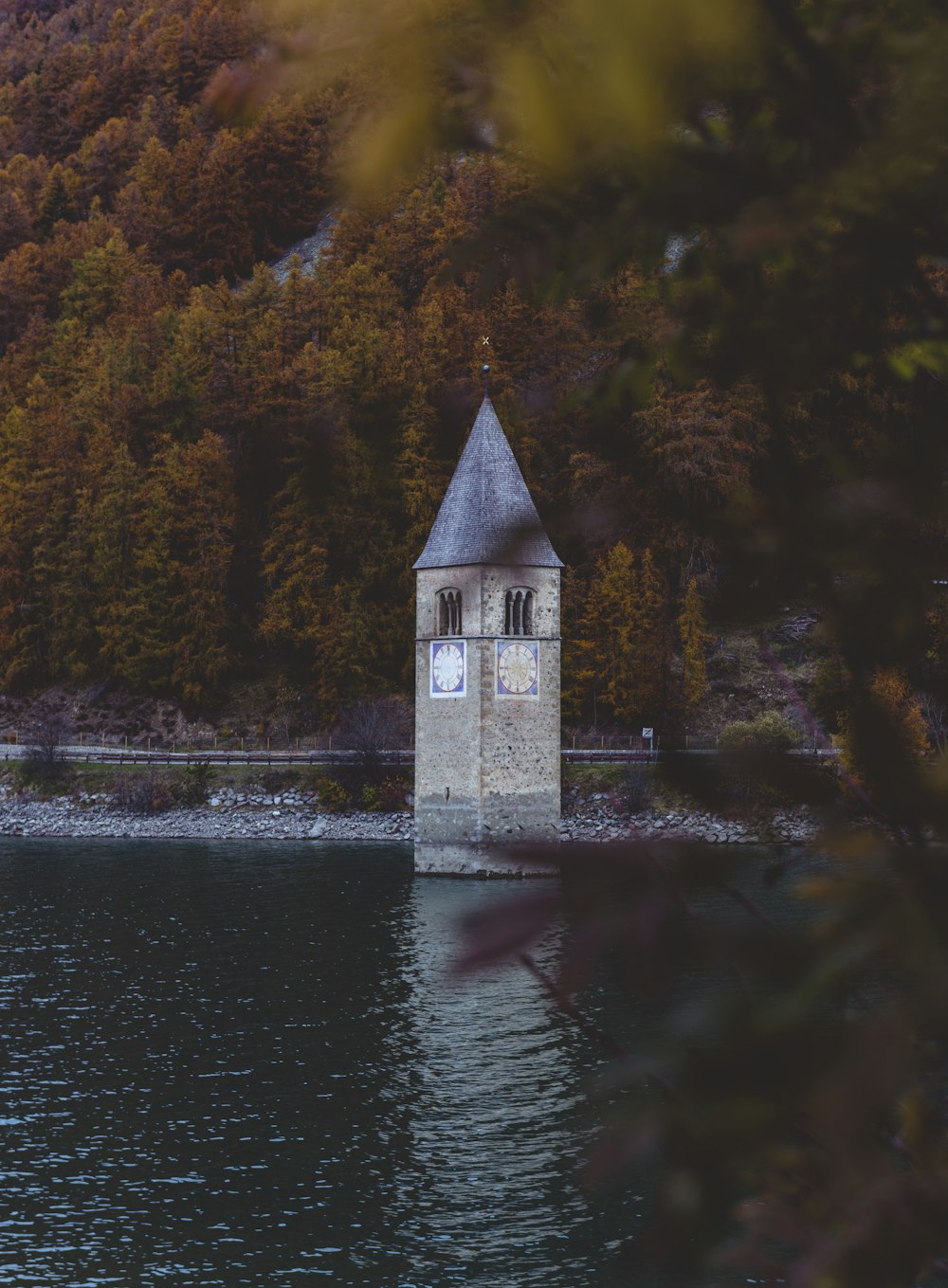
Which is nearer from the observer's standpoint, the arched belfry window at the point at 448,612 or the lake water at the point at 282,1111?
the lake water at the point at 282,1111

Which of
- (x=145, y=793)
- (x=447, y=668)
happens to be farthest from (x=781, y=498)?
(x=145, y=793)

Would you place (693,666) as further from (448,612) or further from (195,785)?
(195,785)

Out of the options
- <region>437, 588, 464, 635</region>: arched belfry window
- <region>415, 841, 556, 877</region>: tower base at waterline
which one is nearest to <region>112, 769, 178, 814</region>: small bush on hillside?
<region>415, 841, 556, 877</region>: tower base at waterline

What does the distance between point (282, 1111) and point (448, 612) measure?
18.0m

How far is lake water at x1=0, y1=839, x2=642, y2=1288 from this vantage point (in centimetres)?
1079

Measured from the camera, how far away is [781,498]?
1313 millimetres

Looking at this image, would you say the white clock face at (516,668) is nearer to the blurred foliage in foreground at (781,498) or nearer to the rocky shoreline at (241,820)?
the rocky shoreline at (241,820)

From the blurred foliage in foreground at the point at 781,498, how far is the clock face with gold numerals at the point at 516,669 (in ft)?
94.3

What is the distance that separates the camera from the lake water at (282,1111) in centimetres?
1079

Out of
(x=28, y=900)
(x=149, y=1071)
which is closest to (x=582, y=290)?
(x=149, y=1071)

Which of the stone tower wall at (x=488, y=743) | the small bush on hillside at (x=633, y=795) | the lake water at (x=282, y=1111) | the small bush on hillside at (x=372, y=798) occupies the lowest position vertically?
the lake water at (x=282, y=1111)

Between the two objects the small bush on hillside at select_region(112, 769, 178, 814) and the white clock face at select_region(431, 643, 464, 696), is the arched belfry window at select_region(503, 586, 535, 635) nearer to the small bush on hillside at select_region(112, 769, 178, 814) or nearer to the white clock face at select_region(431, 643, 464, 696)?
the white clock face at select_region(431, 643, 464, 696)

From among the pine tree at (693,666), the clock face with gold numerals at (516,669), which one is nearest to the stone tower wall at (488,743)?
the clock face with gold numerals at (516,669)

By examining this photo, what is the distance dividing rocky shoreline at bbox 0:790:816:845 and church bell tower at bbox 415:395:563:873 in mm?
4549
